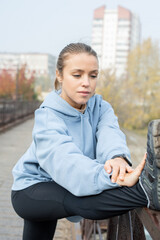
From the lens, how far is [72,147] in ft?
4.12

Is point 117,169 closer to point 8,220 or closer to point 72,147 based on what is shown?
point 72,147

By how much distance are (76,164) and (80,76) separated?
46 cm

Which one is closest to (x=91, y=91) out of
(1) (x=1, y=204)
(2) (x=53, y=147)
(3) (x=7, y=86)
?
(2) (x=53, y=147)

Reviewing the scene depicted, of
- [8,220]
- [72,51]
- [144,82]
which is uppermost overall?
[72,51]

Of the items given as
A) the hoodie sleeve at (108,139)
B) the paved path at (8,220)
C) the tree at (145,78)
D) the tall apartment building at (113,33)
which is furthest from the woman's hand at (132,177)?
the tall apartment building at (113,33)

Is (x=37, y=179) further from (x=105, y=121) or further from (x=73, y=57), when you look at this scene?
(x=73, y=57)

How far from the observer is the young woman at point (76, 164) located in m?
1.12

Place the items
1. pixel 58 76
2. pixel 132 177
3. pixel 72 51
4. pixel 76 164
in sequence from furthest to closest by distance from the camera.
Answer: pixel 58 76 < pixel 72 51 < pixel 76 164 < pixel 132 177

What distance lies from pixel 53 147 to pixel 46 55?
13062 centimetres

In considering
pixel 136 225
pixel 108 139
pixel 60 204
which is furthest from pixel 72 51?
pixel 136 225

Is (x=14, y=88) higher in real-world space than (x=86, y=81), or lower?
lower

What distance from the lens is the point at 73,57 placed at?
1.51 m

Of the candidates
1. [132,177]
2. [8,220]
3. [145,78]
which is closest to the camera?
[132,177]

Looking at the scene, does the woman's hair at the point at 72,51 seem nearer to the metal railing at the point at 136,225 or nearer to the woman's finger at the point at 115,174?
the woman's finger at the point at 115,174
